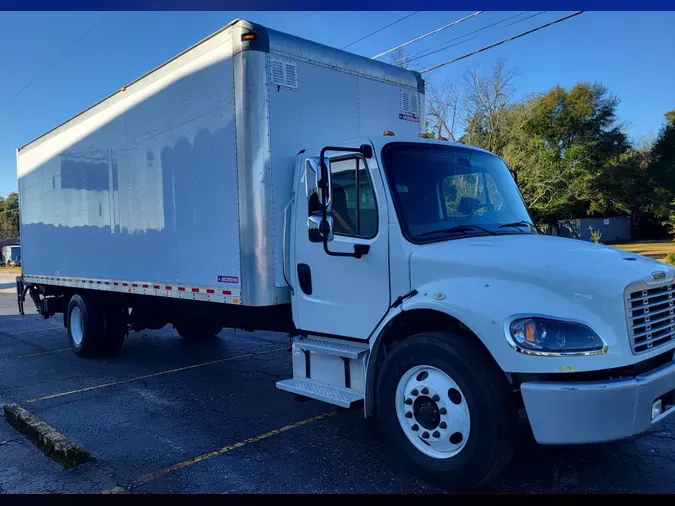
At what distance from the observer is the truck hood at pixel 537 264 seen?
3.46 m

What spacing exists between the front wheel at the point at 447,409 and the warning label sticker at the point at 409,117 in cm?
329

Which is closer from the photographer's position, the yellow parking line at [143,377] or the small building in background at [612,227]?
the yellow parking line at [143,377]

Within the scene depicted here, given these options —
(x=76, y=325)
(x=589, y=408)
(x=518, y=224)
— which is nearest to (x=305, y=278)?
(x=518, y=224)

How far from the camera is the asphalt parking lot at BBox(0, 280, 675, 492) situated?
4.09 metres

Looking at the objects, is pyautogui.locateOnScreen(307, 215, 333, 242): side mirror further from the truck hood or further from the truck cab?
the truck hood

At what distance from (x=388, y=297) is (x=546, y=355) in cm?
136

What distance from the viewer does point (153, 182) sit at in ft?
22.2

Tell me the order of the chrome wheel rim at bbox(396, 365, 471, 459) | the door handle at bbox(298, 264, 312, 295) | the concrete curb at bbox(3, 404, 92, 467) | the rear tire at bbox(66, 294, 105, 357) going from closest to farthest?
1. the chrome wheel rim at bbox(396, 365, 471, 459)
2. the concrete curb at bbox(3, 404, 92, 467)
3. the door handle at bbox(298, 264, 312, 295)
4. the rear tire at bbox(66, 294, 105, 357)

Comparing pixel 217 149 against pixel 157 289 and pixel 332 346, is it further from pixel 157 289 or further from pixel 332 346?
pixel 332 346

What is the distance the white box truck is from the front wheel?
1cm

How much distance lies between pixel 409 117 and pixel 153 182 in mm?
3204

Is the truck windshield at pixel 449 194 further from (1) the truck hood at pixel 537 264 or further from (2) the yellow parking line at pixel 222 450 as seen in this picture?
(2) the yellow parking line at pixel 222 450

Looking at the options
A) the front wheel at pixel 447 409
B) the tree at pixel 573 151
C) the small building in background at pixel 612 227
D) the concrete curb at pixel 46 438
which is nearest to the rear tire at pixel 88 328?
the concrete curb at pixel 46 438

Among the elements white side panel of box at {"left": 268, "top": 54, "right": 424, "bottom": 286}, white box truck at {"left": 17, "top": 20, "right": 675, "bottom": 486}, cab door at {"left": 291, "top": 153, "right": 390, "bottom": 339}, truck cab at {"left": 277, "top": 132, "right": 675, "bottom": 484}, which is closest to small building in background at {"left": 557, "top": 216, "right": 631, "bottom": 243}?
white side panel of box at {"left": 268, "top": 54, "right": 424, "bottom": 286}
